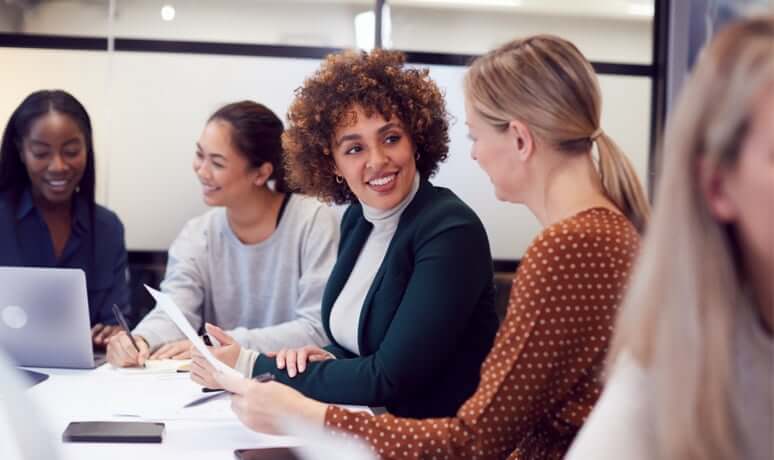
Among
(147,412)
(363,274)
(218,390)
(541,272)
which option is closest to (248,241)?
(363,274)

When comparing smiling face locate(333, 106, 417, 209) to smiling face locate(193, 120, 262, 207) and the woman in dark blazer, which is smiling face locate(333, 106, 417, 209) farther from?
the woman in dark blazer

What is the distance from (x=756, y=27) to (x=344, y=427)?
0.88m

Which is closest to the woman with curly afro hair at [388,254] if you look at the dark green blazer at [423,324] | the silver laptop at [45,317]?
Result: the dark green blazer at [423,324]

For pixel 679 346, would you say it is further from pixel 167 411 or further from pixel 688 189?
pixel 167 411

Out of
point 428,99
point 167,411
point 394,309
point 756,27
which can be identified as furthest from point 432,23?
point 756,27

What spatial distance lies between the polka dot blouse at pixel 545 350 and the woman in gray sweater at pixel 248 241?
148 centimetres

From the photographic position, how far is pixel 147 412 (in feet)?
6.15

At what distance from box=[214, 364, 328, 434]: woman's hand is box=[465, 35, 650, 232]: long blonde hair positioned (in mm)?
565

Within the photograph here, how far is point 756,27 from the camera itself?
2.74ft

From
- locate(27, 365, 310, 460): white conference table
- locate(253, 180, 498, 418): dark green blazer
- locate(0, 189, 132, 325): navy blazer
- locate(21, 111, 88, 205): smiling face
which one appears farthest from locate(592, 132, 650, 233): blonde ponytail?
locate(21, 111, 88, 205): smiling face

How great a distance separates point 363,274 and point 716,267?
143 centimetres

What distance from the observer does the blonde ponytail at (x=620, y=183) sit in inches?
59.5

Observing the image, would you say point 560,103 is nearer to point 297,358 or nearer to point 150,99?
point 297,358

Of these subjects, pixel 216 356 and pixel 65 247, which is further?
pixel 65 247
